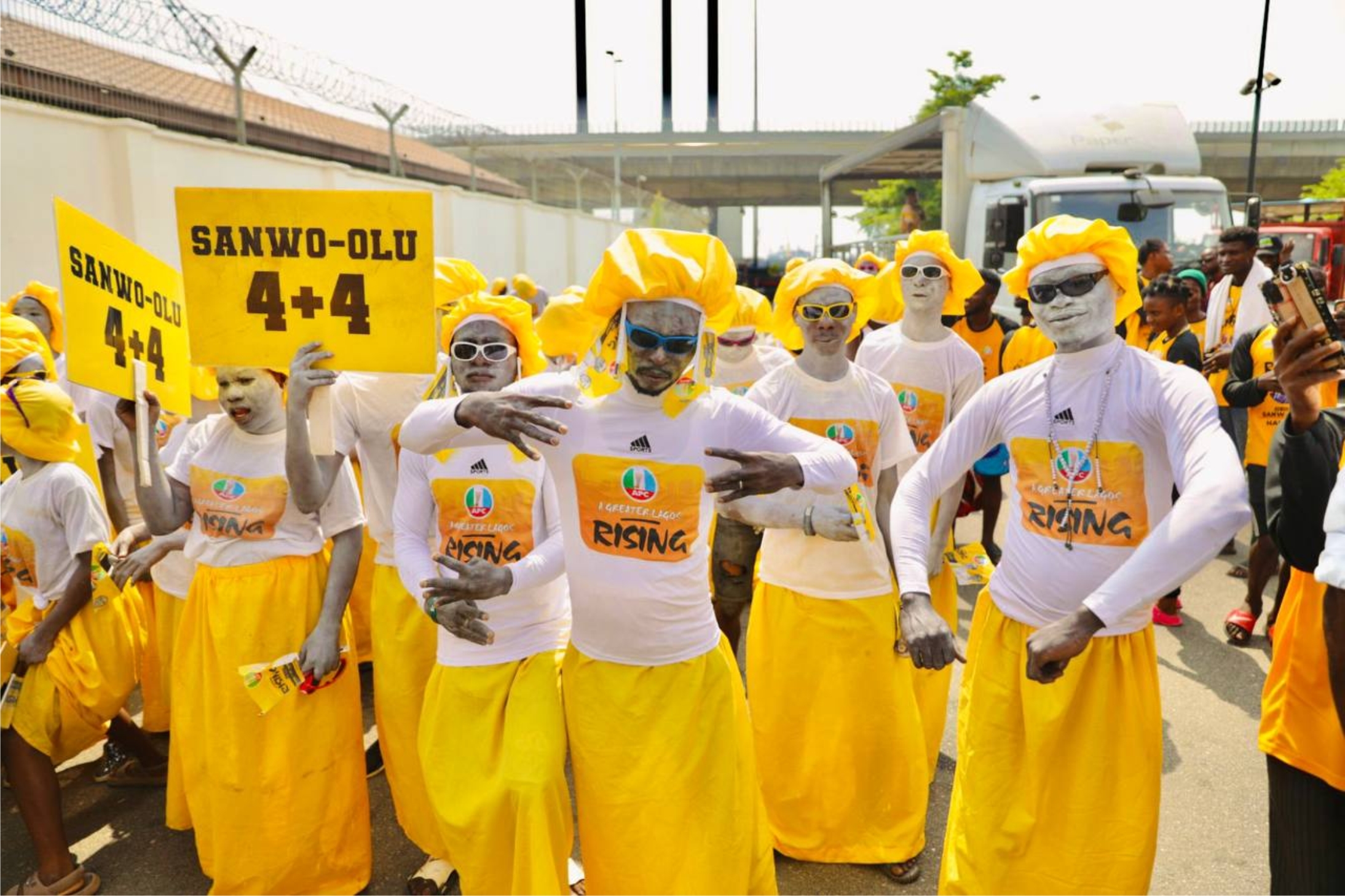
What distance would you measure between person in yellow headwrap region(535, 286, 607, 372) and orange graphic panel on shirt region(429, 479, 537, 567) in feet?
1.61

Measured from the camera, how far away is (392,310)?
3.19m

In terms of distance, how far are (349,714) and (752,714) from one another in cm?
165

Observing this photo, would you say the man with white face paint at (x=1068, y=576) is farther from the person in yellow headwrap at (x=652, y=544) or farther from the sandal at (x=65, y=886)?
the sandal at (x=65, y=886)

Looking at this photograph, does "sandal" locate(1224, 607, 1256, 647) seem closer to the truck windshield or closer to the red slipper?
the red slipper

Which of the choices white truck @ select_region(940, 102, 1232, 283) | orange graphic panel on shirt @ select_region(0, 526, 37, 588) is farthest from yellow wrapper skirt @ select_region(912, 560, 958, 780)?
white truck @ select_region(940, 102, 1232, 283)

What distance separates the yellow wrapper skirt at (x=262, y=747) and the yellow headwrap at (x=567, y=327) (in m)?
1.36

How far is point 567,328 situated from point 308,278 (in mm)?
918

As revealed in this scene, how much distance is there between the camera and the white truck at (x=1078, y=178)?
10102 millimetres

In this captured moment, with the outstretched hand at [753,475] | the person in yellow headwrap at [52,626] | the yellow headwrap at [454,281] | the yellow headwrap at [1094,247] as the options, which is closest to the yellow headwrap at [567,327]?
the outstretched hand at [753,475]

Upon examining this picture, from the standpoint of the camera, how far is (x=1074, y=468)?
287 cm

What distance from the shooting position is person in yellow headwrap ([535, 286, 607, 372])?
299 centimetres

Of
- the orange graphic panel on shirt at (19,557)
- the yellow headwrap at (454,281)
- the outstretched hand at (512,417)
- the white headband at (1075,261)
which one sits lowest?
the orange graphic panel on shirt at (19,557)

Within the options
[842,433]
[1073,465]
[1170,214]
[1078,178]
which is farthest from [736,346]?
[1170,214]

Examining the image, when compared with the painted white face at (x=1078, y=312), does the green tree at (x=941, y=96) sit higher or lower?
higher
